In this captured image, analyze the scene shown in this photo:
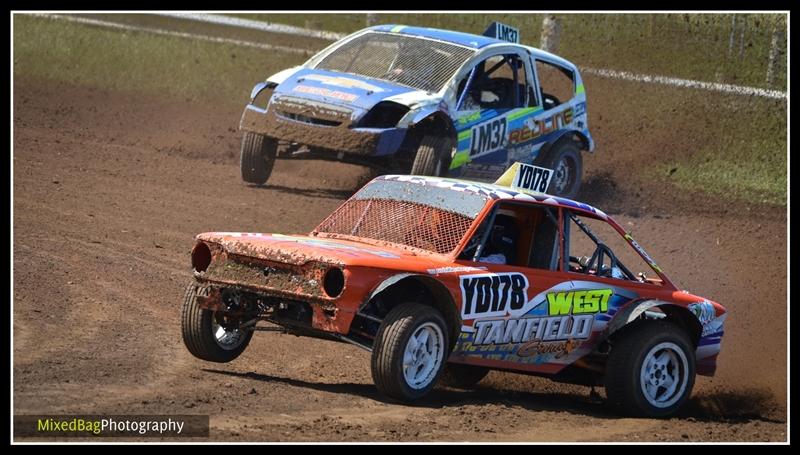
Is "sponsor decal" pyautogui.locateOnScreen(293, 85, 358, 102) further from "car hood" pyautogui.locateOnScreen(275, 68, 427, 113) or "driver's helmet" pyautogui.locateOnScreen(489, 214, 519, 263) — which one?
"driver's helmet" pyautogui.locateOnScreen(489, 214, 519, 263)

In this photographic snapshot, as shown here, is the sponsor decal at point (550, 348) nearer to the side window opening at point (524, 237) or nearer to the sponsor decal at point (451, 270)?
the side window opening at point (524, 237)

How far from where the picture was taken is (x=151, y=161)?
16.2m

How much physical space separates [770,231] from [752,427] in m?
6.68

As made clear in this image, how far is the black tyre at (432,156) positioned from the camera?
13.6 meters

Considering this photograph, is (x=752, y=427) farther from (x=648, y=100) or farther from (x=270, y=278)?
(x=648, y=100)

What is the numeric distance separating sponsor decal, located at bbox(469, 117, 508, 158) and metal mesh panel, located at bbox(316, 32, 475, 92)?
2.04 feet

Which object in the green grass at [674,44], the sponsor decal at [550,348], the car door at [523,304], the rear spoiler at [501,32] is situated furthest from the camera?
the green grass at [674,44]

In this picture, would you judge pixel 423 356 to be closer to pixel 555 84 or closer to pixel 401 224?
pixel 401 224

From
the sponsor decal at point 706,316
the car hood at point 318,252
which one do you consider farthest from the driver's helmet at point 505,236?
the sponsor decal at point 706,316

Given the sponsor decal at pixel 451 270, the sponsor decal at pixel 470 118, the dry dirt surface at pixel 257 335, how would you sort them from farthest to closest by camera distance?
the sponsor decal at pixel 470 118 < the sponsor decal at pixel 451 270 < the dry dirt surface at pixel 257 335

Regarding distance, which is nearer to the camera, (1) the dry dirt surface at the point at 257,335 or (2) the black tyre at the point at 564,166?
(1) the dry dirt surface at the point at 257,335

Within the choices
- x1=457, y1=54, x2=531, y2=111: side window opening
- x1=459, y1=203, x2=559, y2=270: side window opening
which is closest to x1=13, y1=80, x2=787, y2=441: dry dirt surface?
x1=459, y1=203, x2=559, y2=270: side window opening

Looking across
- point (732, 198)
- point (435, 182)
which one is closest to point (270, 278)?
point (435, 182)

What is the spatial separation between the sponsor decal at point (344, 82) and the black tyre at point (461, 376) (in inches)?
197
